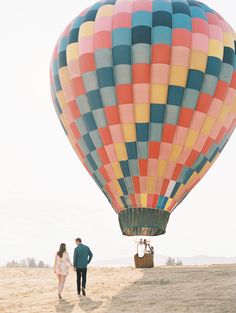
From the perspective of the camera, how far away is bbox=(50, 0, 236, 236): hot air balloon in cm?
2089

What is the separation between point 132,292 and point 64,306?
7.10 feet

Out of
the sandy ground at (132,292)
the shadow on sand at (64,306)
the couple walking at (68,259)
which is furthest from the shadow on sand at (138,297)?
the couple walking at (68,259)

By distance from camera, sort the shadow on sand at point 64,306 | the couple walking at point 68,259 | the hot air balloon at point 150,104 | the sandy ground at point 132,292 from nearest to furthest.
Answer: the sandy ground at point 132,292
the shadow on sand at point 64,306
the couple walking at point 68,259
the hot air balloon at point 150,104

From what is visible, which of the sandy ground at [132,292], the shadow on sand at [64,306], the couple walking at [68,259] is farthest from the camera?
the couple walking at [68,259]

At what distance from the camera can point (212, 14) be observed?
22.9 m

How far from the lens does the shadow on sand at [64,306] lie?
1163cm

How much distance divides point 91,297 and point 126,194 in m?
8.15

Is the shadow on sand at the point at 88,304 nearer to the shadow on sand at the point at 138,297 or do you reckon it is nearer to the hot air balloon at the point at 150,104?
the shadow on sand at the point at 138,297

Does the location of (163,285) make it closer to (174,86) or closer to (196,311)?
(196,311)

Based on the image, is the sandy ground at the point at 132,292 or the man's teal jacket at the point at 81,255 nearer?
the sandy ground at the point at 132,292

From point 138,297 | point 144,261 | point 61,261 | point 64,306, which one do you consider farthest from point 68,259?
point 144,261

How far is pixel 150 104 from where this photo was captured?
68.8 ft

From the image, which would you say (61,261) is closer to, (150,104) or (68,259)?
(68,259)

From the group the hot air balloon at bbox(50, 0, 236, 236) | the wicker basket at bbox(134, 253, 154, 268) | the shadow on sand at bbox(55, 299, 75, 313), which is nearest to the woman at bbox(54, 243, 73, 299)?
the shadow on sand at bbox(55, 299, 75, 313)
